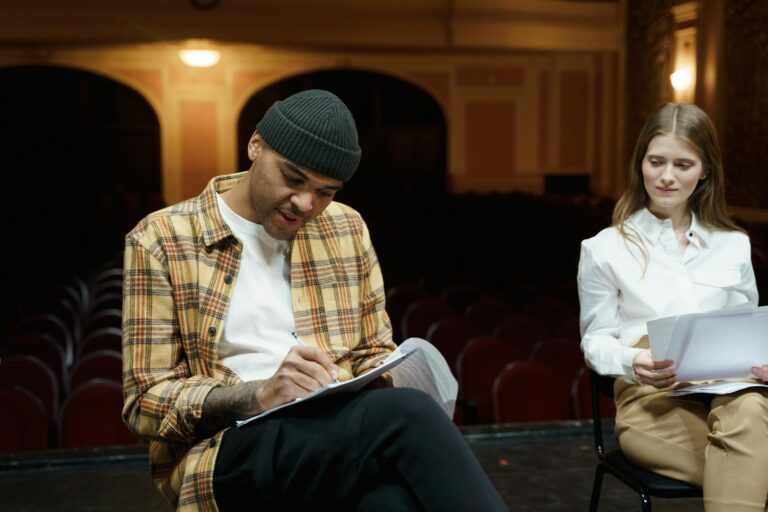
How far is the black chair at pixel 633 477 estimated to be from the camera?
1871 mm

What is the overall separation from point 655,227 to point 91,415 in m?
2.14

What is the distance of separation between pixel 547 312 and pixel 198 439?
3854mm

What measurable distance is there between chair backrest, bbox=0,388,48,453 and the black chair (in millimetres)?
1989

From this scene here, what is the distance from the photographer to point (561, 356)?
4125 mm

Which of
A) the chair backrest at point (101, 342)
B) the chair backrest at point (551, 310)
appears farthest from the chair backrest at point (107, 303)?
the chair backrest at point (551, 310)

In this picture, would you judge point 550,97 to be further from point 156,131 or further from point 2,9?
point 2,9

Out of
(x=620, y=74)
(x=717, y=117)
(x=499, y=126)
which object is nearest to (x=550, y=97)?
(x=499, y=126)

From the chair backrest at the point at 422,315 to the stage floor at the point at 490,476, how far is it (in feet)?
4.94

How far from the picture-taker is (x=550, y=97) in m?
14.4

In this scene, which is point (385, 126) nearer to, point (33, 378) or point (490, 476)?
point (33, 378)

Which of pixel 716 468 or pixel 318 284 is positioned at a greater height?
pixel 318 284

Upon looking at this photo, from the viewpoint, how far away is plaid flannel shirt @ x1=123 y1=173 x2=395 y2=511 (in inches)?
60.9

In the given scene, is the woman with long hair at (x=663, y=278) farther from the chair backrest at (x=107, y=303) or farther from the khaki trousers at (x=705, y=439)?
the chair backrest at (x=107, y=303)

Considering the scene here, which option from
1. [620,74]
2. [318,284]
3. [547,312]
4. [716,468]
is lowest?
[547,312]
